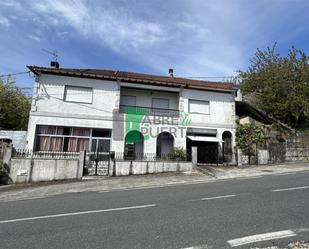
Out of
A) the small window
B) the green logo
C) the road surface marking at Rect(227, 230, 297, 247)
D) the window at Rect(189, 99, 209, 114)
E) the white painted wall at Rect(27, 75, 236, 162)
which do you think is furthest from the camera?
the window at Rect(189, 99, 209, 114)

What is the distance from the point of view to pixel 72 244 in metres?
4.29

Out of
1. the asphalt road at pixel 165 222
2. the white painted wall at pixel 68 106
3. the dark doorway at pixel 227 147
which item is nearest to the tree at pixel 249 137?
the dark doorway at pixel 227 147

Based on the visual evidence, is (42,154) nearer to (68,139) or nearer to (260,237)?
(68,139)

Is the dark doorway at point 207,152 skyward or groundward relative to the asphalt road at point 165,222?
skyward

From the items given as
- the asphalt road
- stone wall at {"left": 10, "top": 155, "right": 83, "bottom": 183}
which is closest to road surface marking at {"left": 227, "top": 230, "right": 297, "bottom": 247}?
the asphalt road

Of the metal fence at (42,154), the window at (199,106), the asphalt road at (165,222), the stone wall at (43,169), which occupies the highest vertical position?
the window at (199,106)

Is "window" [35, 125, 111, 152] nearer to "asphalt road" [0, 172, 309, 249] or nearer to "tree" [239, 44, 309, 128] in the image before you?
"asphalt road" [0, 172, 309, 249]

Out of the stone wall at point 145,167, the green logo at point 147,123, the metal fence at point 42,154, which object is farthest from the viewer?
the green logo at point 147,123

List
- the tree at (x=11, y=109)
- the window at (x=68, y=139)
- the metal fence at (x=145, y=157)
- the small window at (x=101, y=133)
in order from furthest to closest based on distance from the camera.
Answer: the tree at (x=11, y=109) → the small window at (x=101, y=133) → the window at (x=68, y=139) → the metal fence at (x=145, y=157)

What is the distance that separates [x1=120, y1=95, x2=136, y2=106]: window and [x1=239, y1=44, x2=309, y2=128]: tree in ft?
46.6

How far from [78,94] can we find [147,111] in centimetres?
566

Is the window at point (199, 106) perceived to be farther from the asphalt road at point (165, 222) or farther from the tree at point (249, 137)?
the asphalt road at point (165, 222)

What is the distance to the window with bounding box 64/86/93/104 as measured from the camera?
60.5ft

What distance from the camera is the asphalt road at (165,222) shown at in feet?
14.1
